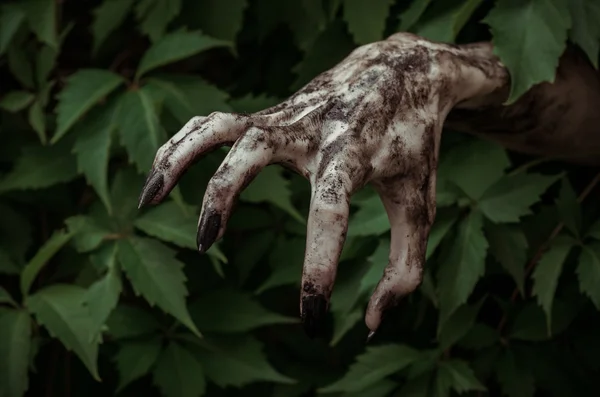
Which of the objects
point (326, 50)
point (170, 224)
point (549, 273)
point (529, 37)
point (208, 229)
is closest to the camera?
point (208, 229)

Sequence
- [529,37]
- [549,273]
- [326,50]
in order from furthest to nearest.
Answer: [326,50] < [549,273] < [529,37]

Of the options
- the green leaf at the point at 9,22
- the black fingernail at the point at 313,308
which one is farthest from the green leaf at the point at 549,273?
the green leaf at the point at 9,22

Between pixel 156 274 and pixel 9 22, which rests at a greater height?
pixel 9 22

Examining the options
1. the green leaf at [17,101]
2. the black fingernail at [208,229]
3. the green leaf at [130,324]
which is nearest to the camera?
the black fingernail at [208,229]

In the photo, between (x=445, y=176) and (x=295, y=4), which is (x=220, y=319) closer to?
(x=445, y=176)

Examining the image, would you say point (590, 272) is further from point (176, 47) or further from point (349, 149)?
point (176, 47)

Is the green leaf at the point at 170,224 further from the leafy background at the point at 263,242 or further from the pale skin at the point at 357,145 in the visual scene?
the pale skin at the point at 357,145

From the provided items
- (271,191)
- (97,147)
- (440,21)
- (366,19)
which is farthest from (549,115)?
(97,147)
